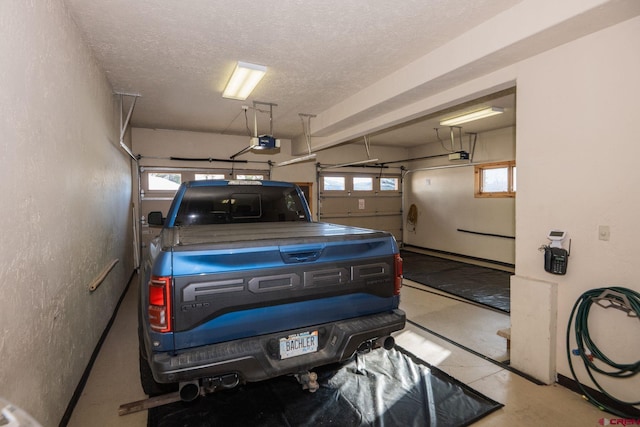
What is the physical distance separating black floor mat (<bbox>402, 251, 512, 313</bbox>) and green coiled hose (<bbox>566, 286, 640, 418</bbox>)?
210 centimetres

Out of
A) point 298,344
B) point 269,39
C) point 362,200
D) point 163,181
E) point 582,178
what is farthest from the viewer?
point 362,200

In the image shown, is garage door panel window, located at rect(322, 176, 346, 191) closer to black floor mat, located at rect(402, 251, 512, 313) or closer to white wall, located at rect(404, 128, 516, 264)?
white wall, located at rect(404, 128, 516, 264)

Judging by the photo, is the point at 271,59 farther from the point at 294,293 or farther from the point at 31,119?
the point at 294,293

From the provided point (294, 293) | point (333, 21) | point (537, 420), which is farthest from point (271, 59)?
point (537, 420)

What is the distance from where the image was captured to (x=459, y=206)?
8.55 m

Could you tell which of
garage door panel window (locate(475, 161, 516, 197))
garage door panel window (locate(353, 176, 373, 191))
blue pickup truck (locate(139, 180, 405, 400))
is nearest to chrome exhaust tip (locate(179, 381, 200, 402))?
blue pickup truck (locate(139, 180, 405, 400))

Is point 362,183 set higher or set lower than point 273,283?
higher

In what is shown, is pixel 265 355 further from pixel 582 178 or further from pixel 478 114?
pixel 478 114

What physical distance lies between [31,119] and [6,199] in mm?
566

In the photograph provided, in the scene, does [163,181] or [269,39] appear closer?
[269,39]

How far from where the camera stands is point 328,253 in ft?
6.79

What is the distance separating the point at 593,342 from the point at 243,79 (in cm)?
439

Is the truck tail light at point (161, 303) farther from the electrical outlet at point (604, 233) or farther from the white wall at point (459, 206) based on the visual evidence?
the white wall at point (459, 206)

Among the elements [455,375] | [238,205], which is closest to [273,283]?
[238,205]
